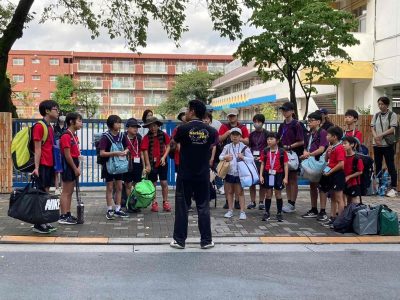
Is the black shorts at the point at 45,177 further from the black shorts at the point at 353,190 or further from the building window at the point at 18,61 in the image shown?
the building window at the point at 18,61

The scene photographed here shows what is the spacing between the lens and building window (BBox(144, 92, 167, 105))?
86000 mm

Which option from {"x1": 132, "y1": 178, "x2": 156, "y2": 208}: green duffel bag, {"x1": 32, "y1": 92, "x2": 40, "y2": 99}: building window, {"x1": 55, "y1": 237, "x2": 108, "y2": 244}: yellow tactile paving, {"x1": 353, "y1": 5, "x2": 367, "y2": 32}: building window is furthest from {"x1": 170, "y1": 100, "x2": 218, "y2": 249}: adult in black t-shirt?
{"x1": 32, "y1": 92, "x2": 40, "y2": 99}: building window

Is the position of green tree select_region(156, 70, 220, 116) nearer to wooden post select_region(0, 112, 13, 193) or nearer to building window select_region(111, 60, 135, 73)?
building window select_region(111, 60, 135, 73)

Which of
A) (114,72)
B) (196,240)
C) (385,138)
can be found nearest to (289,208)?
(196,240)

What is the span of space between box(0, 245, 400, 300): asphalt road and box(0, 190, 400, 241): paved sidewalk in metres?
0.59

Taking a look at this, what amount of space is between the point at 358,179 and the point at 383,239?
1013 mm

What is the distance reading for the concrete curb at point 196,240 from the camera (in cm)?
738

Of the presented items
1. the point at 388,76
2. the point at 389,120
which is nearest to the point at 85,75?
the point at 388,76

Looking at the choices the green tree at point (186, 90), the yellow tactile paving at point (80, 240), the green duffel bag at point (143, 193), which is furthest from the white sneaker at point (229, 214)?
the green tree at point (186, 90)

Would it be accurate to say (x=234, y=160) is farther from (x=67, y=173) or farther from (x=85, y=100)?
(x=85, y=100)

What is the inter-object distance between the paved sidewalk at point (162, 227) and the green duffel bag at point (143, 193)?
234 millimetres

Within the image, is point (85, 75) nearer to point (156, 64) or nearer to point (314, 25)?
point (156, 64)

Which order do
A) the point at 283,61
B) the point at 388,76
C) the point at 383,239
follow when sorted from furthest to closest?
the point at 388,76
the point at 283,61
the point at 383,239

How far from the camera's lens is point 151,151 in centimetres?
944
